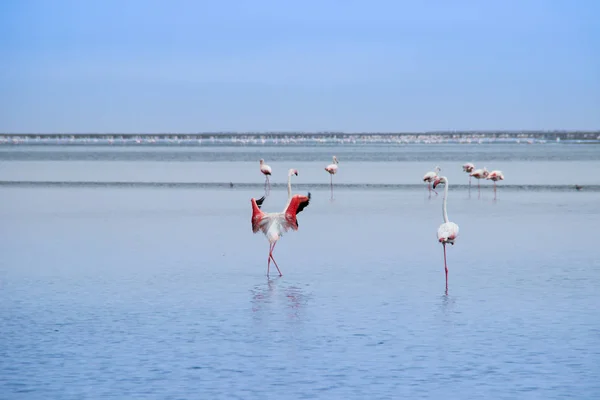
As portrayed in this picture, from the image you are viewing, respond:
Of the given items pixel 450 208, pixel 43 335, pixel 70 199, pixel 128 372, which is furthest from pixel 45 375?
pixel 70 199

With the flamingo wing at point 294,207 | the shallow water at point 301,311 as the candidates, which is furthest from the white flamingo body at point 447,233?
the flamingo wing at point 294,207

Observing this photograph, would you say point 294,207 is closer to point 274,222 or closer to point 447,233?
point 274,222

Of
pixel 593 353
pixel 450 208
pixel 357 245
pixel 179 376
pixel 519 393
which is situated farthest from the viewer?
pixel 450 208

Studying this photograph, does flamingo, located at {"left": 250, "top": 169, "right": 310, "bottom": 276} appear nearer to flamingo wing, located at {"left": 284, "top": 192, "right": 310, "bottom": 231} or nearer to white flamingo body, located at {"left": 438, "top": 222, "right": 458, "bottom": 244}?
flamingo wing, located at {"left": 284, "top": 192, "right": 310, "bottom": 231}

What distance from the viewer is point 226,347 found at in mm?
9062

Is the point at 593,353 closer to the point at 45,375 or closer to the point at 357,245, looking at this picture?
the point at 45,375

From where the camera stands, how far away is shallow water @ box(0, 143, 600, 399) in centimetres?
790

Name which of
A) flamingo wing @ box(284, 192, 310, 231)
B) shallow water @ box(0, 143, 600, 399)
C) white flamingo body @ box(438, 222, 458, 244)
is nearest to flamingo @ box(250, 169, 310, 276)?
flamingo wing @ box(284, 192, 310, 231)

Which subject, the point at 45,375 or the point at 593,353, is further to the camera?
the point at 593,353

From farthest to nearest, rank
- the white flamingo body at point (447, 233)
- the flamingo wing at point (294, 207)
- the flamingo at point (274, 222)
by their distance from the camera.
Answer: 1. the flamingo at point (274, 222)
2. the flamingo wing at point (294, 207)
3. the white flamingo body at point (447, 233)

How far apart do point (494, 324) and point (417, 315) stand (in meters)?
0.85

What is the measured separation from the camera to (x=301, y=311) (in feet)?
35.7

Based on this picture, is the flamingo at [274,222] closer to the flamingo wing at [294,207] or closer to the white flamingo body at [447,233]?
the flamingo wing at [294,207]

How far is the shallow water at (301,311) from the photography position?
25.9 ft
